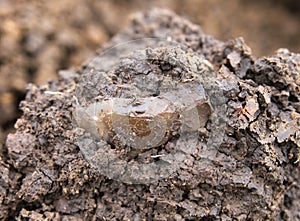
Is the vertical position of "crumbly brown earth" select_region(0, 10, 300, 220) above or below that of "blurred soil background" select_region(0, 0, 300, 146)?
below

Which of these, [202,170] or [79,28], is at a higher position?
[79,28]

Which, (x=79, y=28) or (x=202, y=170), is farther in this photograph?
(x=79, y=28)

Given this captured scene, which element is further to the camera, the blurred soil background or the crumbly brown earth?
the blurred soil background

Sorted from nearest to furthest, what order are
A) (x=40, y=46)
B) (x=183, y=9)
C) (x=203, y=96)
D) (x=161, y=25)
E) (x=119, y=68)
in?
(x=203, y=96) → (x=119, y=68) → (x=161, y=25) → (x=40, y=46) → (x=183, y=9)

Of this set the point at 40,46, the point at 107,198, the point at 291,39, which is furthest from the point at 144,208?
the point at 291,39

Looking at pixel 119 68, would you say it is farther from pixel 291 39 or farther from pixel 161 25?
pixel 291 39
